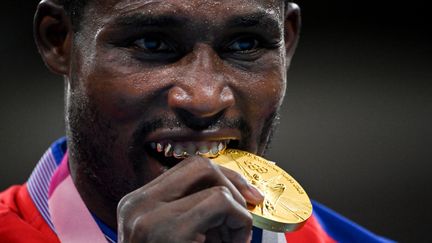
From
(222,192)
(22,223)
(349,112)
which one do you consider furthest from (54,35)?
(349,112)

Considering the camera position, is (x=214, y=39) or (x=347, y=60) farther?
(x=347, y=60)

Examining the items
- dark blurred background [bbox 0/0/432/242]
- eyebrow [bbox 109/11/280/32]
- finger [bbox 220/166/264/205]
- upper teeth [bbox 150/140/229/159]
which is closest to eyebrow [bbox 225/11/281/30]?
eyebrow [bbox 109/11/280/32]

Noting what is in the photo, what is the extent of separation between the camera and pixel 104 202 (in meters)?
1.57

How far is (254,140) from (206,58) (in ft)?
0.69

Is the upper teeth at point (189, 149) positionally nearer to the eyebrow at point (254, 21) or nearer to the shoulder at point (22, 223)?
the eyebrow at point (254, 21)

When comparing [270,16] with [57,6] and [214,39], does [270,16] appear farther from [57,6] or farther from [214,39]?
[57,6]

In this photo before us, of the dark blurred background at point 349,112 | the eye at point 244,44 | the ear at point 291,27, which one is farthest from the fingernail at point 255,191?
the dark blurred background at point 349,112

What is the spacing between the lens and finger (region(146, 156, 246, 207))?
3.61ft

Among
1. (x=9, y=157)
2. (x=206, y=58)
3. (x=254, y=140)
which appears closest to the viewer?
(x=206, y=58)

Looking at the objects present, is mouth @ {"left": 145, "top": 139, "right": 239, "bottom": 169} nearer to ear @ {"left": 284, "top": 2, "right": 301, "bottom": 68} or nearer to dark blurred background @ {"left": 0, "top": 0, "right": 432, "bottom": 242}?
ear @ {"left": 284, "top": 2, "right": 301, "bottom": 68}

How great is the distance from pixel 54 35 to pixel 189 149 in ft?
1.51

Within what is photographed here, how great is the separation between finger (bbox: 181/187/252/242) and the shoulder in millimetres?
605

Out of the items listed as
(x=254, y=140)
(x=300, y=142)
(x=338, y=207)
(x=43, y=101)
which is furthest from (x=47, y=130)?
(x=254, y=140)

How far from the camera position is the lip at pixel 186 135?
1324 millimetres
